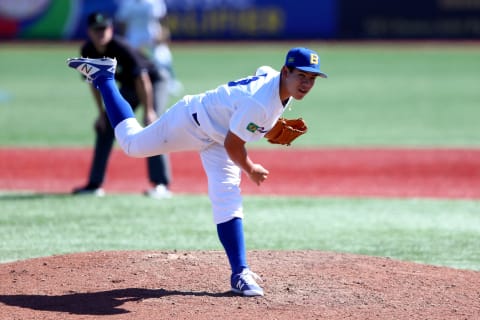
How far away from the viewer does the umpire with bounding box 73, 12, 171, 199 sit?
32.0 feet

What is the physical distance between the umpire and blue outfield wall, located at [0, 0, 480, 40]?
794 inches

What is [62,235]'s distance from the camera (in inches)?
328

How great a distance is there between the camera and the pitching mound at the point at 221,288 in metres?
5.49

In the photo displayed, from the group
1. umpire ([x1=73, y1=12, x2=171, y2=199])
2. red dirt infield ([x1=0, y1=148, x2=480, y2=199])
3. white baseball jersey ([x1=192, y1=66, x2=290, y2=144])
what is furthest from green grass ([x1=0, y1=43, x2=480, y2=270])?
white baseball jersey ([x1=192, y1=66, x2=290, y2=144])

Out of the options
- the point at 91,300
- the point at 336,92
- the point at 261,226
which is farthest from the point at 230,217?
the point at 336,92

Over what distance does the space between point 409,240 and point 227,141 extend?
3.16 meters

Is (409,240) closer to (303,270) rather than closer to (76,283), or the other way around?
(303,270)

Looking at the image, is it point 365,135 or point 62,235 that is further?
point 365,135

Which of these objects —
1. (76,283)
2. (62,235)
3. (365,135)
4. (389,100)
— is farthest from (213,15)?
(76,283)

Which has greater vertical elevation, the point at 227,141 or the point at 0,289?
the point at 227,141

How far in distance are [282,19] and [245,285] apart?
25.4m

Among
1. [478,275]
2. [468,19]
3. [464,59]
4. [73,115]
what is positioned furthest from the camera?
[468,19]

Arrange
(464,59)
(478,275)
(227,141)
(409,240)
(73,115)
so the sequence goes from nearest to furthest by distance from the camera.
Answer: (227,141), (478,275), (409,240), (73,115), (464,59)

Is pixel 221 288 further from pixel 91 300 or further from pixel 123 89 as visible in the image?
pixel 123 89
